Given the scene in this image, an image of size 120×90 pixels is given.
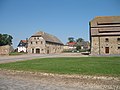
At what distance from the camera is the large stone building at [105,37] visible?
167 feet

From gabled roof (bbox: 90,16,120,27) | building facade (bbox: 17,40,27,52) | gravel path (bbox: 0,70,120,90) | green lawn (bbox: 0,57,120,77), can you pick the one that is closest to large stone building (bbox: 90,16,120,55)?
gabled roof (bbox: 90,16,120,27)

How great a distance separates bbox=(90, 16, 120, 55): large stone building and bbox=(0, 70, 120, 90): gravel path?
3910cm

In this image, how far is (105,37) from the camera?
51.4 m

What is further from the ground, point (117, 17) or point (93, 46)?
point (117, 17)

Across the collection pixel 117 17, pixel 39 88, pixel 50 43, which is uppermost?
pixel 117 17

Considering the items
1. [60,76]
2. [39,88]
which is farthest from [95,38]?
[39,88]

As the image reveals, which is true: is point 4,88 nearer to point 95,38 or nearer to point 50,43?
point 95,38

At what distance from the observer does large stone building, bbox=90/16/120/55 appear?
50.8 metres

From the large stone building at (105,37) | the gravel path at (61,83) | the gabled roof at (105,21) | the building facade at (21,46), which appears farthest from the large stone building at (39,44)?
the gravel path at (61,83)

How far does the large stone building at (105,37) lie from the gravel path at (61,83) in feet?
128

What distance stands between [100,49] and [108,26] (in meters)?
7.27

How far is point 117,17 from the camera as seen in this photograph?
54875 millimetres

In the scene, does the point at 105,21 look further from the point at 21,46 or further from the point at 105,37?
the point at 21,46

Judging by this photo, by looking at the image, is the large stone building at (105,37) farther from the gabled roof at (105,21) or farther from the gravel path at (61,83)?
the gravel path at (61,83)
